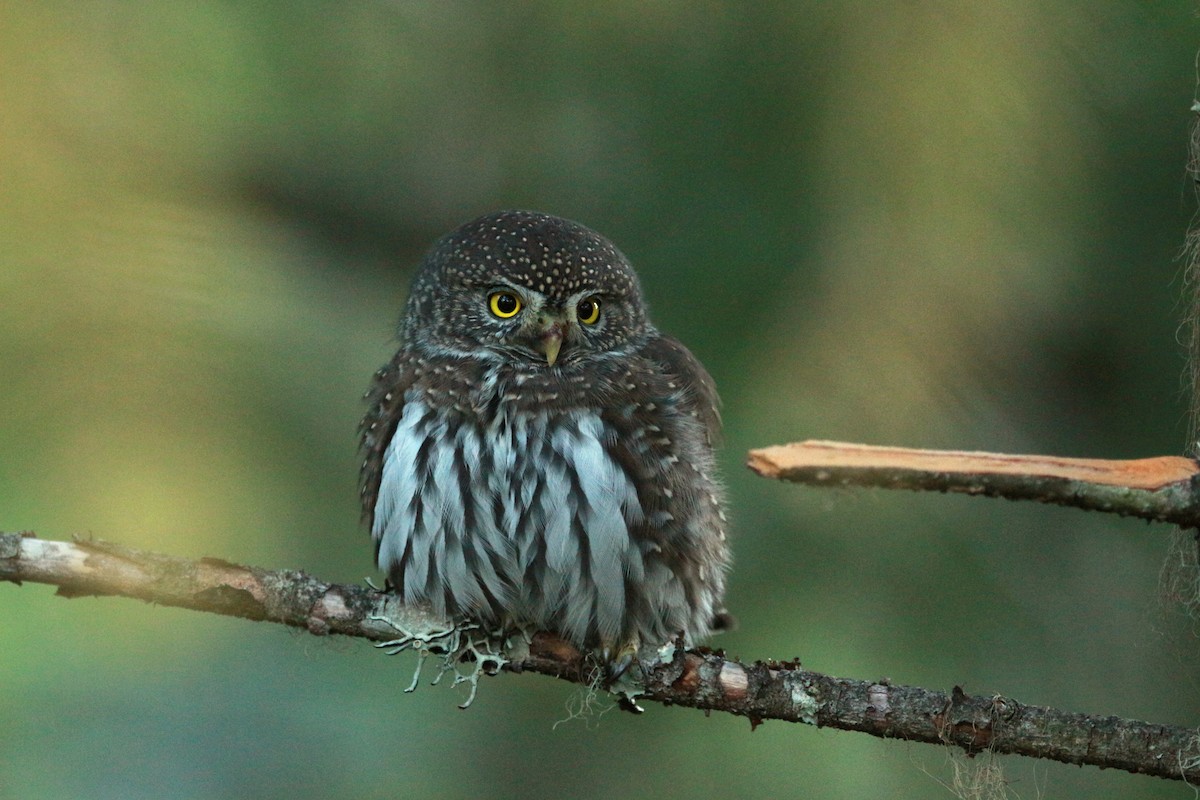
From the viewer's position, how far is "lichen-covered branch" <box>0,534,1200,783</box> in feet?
6.30

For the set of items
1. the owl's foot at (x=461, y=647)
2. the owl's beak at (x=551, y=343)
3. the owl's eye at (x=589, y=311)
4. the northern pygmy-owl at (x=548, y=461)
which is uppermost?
the owl's eye at (x=589, y=311)

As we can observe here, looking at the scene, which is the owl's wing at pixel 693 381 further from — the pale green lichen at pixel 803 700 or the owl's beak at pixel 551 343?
the pale green lichen at pixel 803 700

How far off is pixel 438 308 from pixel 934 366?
1210 mm

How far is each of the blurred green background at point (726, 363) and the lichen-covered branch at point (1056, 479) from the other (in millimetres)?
1259

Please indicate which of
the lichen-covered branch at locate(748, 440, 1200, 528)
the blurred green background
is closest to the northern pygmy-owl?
the blurred green background

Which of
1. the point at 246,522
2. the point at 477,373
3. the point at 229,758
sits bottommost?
the point at 229,758

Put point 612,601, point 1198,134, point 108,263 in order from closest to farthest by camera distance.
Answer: point 1198,134, point 612,601, point 108,263

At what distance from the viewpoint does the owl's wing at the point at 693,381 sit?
2.81 metres

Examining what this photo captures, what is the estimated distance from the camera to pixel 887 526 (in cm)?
302

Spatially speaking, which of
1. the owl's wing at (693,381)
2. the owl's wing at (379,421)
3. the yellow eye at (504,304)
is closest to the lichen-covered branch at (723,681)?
the owl's wing at (379,421)

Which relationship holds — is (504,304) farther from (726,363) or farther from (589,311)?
(726,363)

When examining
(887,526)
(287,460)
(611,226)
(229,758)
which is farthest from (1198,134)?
(229,758)

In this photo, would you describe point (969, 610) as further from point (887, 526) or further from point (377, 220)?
point (377, 220)

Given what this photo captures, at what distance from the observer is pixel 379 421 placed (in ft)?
9.18
